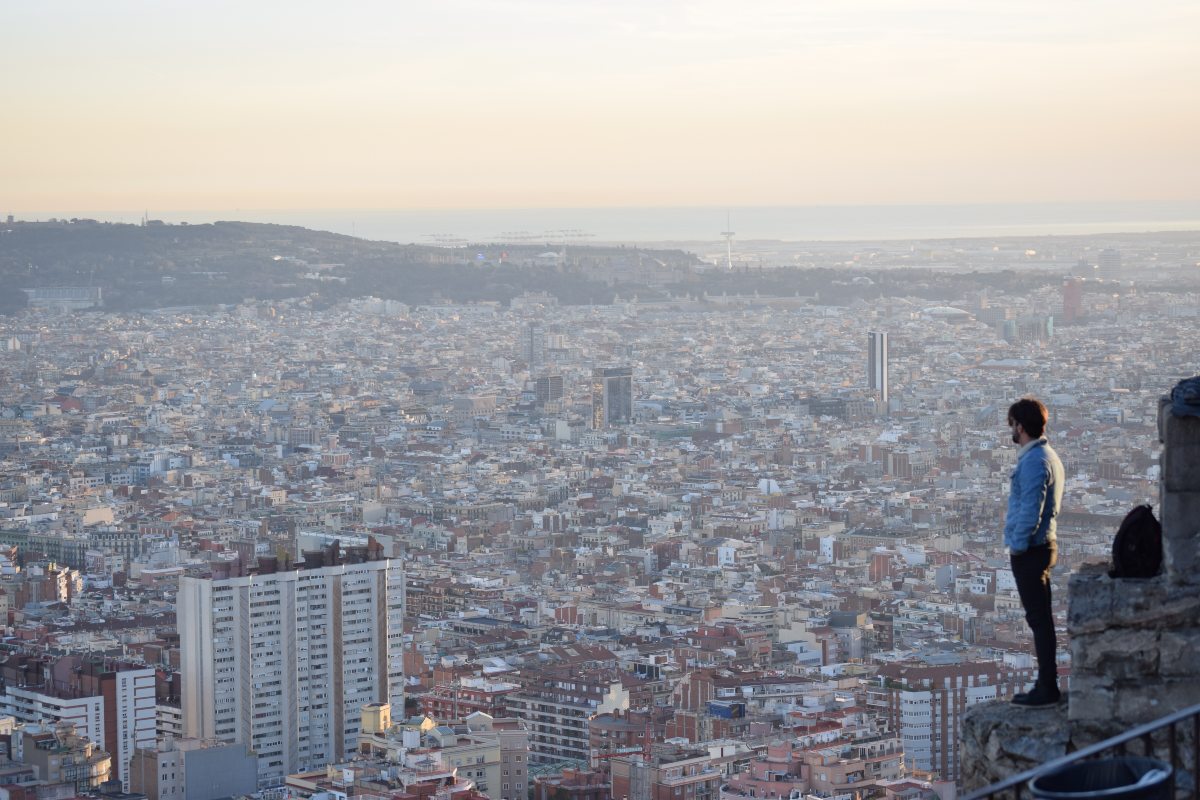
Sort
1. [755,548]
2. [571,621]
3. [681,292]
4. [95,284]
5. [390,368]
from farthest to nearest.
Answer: [681,292], [95,284], [390,368], [755,548], [571,621]

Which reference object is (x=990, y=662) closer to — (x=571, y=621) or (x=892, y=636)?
(x=892, y=636)

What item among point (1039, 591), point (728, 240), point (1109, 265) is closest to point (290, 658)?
point (1039, 591)

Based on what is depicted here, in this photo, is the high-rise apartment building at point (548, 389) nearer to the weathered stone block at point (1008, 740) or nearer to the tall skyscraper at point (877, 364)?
the tall skyscraper at point (877, 364)

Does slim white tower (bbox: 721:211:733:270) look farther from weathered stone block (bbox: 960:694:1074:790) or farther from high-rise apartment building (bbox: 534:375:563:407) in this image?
weathered stone block (bbox: 960:694:1074:790)

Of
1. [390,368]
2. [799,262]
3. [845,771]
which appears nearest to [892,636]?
[845,771]

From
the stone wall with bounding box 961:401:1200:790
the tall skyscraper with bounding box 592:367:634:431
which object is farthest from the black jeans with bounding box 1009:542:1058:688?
the tall skyscraper with bounding box 592:367:634:431

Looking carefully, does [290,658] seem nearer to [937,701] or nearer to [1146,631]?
[937,701]
